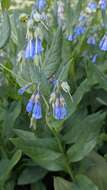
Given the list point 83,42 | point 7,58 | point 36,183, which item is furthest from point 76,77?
point 36,183

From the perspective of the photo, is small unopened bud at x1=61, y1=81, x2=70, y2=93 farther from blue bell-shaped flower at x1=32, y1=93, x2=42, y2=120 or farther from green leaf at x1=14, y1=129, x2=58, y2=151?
green leaf at x1=14, y1=129, x2=58, y2=151

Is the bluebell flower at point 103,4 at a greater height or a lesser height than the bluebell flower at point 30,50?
lesser

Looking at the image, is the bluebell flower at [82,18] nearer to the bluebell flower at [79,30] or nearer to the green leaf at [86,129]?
the bluebell flower at [79,30]

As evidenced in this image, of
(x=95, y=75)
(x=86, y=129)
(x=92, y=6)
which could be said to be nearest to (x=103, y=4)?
(x=92, y=6)

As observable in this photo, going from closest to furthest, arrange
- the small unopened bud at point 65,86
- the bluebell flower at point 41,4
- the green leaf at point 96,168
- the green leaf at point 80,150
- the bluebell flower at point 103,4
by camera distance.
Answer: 1. the small unopened bud at point 65,86
2. the green leaf at point 80,150
3. the green leaf at point 96,168
4. the bluebell flower at point 41,4
5. the bluebell flower at point 103,4

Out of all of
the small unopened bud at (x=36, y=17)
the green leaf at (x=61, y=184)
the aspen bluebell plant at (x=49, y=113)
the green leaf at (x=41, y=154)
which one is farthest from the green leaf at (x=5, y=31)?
the green leaf at (x=61, y=184)

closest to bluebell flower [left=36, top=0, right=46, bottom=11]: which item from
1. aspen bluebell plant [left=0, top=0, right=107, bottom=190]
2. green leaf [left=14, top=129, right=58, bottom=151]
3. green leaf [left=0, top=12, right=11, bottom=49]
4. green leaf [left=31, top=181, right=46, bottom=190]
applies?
aspen bluebell plant [left=0, top=0, right=107, bottom=190]

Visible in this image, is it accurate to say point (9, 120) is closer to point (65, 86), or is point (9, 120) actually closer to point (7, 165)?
point (7, 165)
